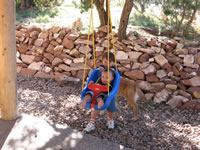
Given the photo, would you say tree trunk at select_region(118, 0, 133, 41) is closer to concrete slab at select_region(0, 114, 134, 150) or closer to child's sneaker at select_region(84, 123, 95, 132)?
child's sneaker at select_region(84, 123, 95, 132)

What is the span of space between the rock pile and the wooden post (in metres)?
2.60

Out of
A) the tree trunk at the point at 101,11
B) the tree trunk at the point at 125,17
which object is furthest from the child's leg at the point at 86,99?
the tree trunk at the point at 101,11

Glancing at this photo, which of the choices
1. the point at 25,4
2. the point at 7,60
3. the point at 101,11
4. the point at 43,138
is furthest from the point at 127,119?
the point at 25,4

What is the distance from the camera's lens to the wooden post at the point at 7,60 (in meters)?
3.02

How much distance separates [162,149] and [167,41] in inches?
125

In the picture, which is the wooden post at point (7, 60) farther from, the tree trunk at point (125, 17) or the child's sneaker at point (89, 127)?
the tree trunk at point (125, 17)

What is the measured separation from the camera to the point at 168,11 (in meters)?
6.09

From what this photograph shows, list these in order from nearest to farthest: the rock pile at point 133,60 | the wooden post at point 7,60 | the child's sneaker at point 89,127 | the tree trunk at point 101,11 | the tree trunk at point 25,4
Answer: the wooden post at point 7,60, the child's sneaker at point 89,127, the rock pile at point 133,60, the tree trunk at point 101,11, the tree trunk at point 25,4

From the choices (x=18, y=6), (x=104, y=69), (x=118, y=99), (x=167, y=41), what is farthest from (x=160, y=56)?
(x=18, y=6)

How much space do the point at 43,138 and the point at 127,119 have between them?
175 cm

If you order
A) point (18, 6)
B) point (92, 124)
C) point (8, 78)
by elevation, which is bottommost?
point (92, 124)

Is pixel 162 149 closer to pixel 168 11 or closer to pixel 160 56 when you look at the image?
pixel 160 56

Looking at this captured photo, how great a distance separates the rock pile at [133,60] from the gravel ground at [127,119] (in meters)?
0.48

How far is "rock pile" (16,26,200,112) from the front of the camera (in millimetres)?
5051
